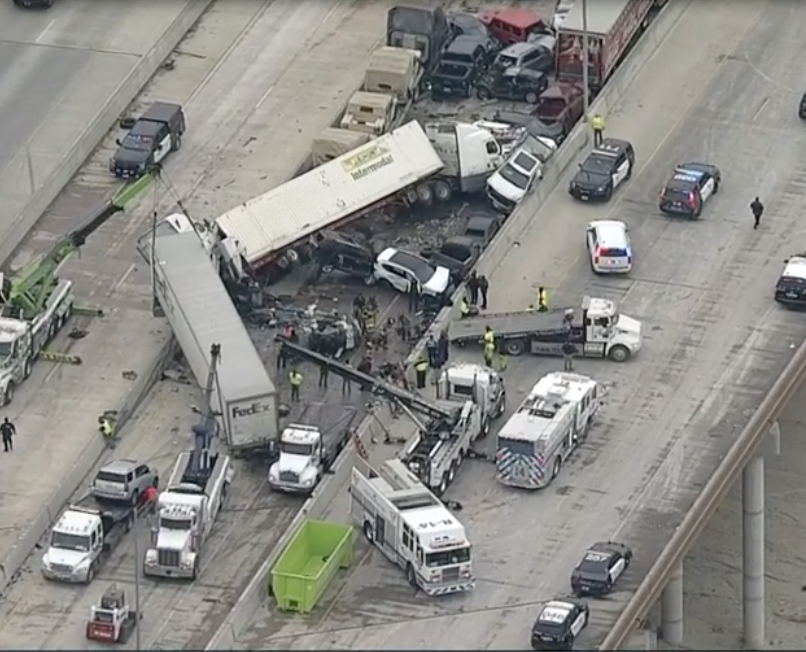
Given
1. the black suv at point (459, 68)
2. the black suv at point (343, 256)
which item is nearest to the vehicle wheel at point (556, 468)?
the black suv at point (343, 256)

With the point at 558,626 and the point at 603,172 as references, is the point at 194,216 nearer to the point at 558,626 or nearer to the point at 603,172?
the point at 603,172

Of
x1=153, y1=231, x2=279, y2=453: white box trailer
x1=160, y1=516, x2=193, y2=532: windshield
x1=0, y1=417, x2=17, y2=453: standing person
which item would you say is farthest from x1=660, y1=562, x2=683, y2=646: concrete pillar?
x1=0, y1=417, x2=17, y2=453: standing person

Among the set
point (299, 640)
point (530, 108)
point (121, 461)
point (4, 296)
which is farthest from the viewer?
→ point (530, 108)

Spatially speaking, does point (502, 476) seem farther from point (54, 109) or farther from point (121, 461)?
point (54, 109)

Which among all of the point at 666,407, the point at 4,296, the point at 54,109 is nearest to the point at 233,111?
the point at 54,109

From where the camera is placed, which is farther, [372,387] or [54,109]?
[54,109]

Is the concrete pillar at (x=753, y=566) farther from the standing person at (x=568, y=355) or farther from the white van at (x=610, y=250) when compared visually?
the white van at (x=610, y=250)

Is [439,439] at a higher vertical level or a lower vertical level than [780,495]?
higher

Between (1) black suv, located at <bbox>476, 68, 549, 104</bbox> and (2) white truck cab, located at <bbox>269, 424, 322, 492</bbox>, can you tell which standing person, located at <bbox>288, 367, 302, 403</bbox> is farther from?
(1) black suv, located at <bbox>476, 68, 549, 104</bbox>
